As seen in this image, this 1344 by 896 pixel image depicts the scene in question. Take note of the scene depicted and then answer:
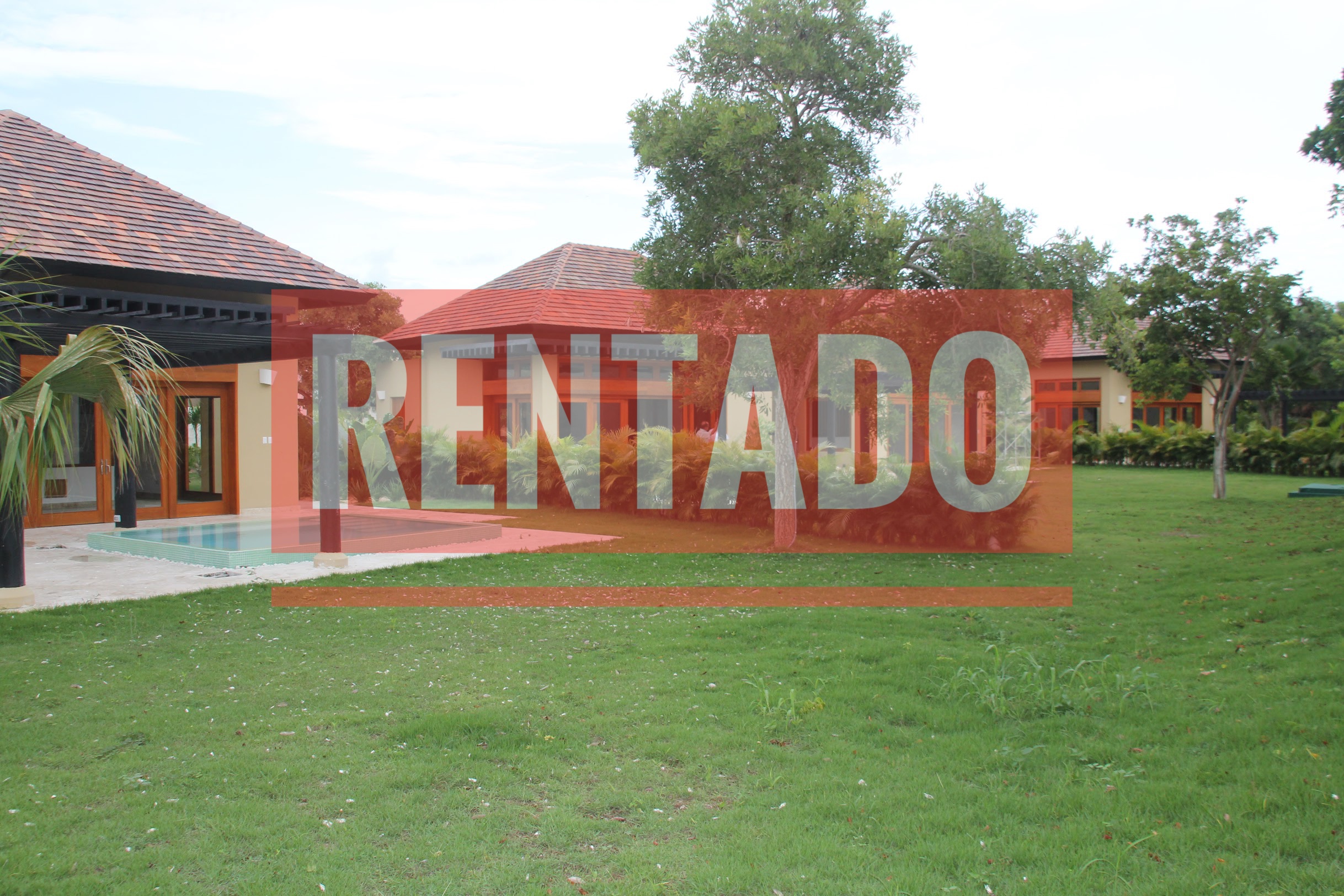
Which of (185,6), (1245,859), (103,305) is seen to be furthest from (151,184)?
(1245,859)

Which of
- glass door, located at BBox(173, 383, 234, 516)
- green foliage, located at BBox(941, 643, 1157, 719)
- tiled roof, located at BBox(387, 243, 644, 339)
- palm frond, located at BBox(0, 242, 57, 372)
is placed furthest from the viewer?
tiled roof, located at BBox(387, 243, 644, 339)

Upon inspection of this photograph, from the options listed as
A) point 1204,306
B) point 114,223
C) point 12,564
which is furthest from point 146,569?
point 1204,306

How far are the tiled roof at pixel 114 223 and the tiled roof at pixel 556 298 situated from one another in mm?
10005

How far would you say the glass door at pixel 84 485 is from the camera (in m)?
15.6

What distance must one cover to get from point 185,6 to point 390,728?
12796 millimetres

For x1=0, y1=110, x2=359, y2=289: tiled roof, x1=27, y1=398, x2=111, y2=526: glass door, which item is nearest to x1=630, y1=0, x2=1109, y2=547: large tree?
x1=0, y1=110, x2=359, y2=289: tiled roof

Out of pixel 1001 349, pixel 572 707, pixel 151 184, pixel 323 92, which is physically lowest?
pixel 572 707

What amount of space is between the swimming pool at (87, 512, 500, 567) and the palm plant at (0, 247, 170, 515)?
5608 millimetres

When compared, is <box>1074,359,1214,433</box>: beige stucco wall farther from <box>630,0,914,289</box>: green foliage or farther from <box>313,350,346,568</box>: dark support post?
<box>313,350,346,568</box>: dark support post

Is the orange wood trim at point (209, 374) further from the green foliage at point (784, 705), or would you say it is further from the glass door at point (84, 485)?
the green foliage at point (784, 705)

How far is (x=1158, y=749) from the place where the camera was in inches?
192

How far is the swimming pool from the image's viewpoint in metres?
12.1

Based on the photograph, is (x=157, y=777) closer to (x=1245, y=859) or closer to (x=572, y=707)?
(x=572, y=707)

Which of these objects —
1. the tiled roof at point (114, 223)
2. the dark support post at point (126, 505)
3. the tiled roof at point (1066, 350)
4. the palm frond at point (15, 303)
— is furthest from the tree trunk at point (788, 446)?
the tiled roof at point (1066, 350)
